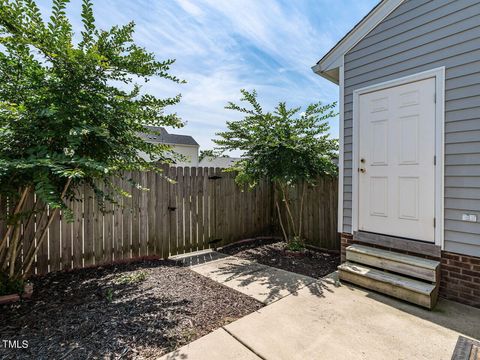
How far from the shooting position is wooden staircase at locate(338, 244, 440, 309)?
2.66 m

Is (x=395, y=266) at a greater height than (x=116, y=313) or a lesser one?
greater

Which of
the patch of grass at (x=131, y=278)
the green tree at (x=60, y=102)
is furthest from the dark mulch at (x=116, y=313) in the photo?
the green tree at (x=60, y=102)

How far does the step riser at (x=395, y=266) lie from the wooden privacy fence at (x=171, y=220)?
135cm

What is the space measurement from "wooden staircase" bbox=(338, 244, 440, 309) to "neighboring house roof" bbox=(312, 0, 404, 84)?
2.82 m

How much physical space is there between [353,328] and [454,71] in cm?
300

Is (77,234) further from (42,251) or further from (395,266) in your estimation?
(395,266)

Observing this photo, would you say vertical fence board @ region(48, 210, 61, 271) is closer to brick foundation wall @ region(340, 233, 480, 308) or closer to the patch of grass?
the patch of grass

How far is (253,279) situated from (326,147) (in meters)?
2.74

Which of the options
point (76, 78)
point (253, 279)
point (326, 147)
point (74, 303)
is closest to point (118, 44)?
point (76, 78)

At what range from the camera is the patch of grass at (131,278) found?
122 inches

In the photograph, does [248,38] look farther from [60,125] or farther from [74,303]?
[74,303]

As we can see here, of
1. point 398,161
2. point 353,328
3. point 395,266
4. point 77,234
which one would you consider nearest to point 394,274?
point 395,266

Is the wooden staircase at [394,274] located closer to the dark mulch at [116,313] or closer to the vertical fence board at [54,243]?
the dark mulch at [116,313]

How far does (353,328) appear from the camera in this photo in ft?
7.29
